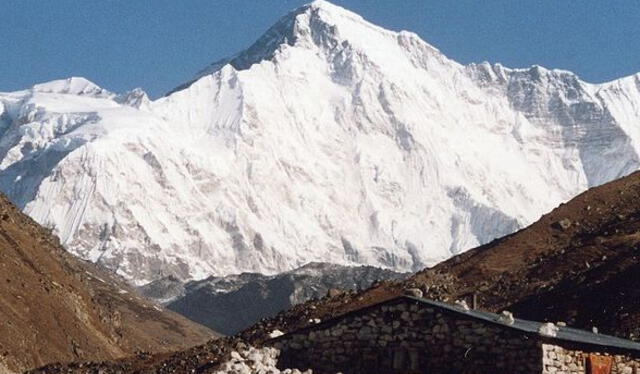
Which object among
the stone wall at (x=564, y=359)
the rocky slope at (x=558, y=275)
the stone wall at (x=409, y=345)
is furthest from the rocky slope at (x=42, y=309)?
the stone wall at (x=564, y=359)

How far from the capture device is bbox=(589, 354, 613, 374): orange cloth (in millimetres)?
26031

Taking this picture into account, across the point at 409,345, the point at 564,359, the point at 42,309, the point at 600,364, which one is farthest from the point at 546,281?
the point at 42,309

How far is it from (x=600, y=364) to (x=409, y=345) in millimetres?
3308

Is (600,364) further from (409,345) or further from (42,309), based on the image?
(42,309)

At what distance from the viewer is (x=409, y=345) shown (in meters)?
26.4

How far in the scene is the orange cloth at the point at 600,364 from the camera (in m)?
26.0

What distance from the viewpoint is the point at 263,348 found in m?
27.3

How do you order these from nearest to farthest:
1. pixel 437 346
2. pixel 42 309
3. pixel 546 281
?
pixel 437 346 → pixel 546 281 → pixel 42 309

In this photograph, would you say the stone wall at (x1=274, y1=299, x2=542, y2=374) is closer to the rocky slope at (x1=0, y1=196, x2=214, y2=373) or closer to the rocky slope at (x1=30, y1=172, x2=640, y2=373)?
the rocky slope at (x1=30, y1=172, x2=640, y2=373)

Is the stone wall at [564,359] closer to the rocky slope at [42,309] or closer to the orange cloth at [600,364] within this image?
the orange cloth at [600,364]

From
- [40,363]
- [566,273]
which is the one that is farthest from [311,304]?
[40,363]

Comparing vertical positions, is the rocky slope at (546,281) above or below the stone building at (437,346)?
above

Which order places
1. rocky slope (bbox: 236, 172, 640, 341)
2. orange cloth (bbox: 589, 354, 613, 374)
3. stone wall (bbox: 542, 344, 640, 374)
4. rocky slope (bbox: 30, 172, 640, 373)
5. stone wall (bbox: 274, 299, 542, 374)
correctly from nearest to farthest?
stone wall (bbox: 542, 344, 640, 374), stone wall (bbox: 274, 299, 542, 374), orange cloth (bbox: 589, 354, 613, 374), rocky slope (bbox: 30, 172, 640, 373), rocky slope (bbox: 236, 172, 640, 341)

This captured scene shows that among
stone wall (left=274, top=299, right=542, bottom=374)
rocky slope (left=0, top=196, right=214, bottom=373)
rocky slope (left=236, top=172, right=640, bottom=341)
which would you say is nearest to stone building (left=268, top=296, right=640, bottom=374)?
stone wall (left=274, top=299, right=542, bottom=374)
